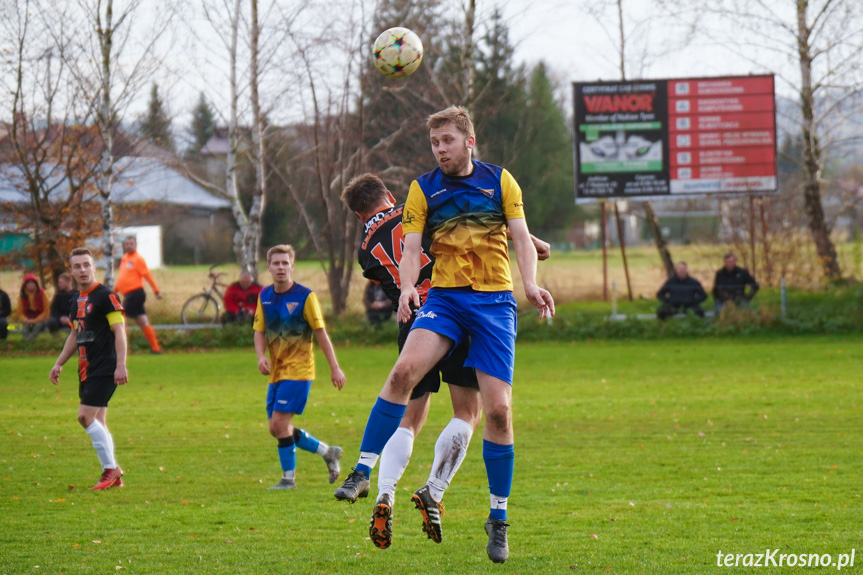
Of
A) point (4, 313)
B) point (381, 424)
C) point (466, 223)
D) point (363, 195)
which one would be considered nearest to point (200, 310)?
point (4, 313)

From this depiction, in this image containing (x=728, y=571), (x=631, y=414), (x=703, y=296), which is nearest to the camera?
(x=728, y=571)

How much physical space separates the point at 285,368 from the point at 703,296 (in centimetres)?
1389

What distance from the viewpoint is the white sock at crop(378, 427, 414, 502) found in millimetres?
4906

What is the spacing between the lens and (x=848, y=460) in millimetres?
8070

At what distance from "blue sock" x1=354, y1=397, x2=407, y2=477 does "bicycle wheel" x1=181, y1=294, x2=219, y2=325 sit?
56.0ft

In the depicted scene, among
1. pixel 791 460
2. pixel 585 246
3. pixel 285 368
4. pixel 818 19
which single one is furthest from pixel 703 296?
pixel 585 246

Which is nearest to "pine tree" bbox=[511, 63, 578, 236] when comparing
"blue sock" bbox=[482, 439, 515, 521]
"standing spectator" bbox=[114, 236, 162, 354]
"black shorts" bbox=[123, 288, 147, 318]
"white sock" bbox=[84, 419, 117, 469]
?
"standing spectator" bbox=[114, 236, 162, 354]

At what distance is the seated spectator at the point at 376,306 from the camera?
19.9 metres

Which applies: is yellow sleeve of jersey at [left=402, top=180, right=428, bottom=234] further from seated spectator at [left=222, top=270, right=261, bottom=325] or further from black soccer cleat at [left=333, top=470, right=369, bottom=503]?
seated spectator at [left=222, top=270, right=261, bottom=325]

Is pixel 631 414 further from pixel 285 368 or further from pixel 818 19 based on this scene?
pixel 818 19

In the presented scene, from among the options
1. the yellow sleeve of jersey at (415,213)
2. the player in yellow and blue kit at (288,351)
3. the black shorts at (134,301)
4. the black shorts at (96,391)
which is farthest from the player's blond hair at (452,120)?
the black shorts at (134,301)

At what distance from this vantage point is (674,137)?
21.2 m

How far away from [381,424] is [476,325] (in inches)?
28.6

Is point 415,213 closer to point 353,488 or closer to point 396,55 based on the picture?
point 353,488
